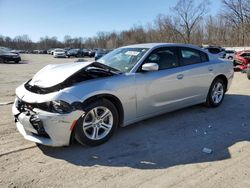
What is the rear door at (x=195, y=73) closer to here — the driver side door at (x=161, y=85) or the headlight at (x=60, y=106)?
the driver side door at (x=161, y=85)

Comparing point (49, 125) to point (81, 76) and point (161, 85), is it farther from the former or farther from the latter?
point (161, 85)

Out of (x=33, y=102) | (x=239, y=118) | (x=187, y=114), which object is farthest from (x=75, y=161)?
(x=239, y=118)

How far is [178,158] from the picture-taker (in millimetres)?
3553

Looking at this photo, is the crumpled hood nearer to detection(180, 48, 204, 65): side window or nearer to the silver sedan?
the silver sedan

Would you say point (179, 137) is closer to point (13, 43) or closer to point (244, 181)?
point (244, 181)

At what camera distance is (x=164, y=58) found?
16.5 feet

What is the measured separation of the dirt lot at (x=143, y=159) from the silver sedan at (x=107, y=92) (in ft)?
0.84

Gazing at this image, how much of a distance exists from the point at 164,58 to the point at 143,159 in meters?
2.26

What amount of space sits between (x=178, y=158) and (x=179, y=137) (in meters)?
0.80

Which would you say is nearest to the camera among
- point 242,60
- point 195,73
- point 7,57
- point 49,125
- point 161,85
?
point 49,125

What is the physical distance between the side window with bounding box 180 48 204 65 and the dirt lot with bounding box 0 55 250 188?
131cm

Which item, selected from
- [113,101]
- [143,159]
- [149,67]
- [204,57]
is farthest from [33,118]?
[204,57]

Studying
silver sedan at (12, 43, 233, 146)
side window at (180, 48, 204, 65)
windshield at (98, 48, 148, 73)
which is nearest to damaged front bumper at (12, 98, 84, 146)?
silver sedan at (12, 43, 233, 146)

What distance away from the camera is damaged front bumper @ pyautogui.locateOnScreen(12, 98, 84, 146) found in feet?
11.4
